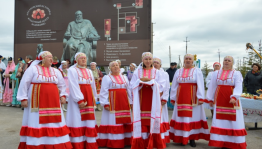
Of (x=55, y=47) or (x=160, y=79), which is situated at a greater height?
(x=55, y=47)

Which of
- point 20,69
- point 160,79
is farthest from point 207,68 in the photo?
point 160,79

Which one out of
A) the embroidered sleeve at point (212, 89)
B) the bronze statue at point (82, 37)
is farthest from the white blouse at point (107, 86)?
the bronze statue at point (82, 37)

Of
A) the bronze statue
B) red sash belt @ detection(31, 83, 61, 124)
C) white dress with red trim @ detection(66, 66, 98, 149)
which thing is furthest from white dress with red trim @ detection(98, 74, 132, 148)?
the bronze statue

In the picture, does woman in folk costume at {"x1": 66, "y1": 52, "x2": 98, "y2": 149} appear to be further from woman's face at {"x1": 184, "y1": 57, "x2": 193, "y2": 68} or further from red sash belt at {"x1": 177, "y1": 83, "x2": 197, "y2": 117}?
woman's face at {"x1": 184, "y1": 57, "x2": 193, "y2": 68}

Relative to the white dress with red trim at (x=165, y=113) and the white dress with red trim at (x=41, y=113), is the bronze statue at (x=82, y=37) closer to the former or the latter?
the white dress with red trim at (x=165, y=113)

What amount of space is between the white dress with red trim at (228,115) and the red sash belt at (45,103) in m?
3.13

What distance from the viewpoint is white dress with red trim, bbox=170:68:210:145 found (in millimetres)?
4984

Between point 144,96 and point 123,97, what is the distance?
587 mm

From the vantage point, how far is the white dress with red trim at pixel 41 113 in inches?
160

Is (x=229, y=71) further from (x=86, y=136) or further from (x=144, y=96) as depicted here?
(x=86, y=136)

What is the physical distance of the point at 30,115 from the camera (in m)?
4.12

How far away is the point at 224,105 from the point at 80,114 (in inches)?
116

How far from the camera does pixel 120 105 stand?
16.3 feet

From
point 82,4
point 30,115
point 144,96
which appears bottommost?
point 30,115
